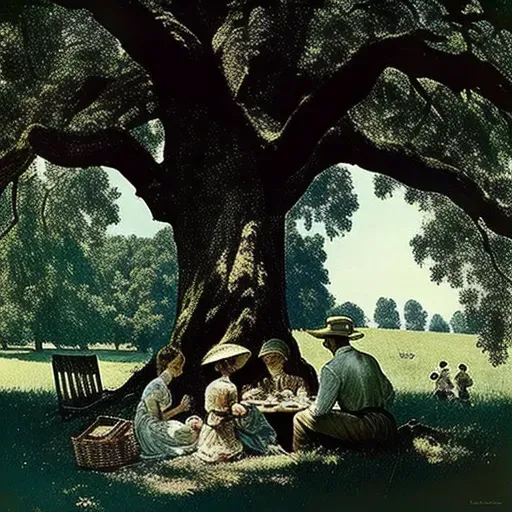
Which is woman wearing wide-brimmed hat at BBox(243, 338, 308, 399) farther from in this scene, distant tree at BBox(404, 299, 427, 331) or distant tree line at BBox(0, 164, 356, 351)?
distant tree at BBox(404, 299, 427, 331)

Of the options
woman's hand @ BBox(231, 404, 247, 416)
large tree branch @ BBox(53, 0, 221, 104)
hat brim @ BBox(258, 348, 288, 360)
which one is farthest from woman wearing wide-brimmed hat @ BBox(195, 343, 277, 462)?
large tree branch @ BBox(53, 0, 221, 104)

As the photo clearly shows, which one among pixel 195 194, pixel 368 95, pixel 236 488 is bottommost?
pixel 236 488

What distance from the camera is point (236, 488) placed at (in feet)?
28.9

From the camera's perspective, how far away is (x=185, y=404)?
8953mm

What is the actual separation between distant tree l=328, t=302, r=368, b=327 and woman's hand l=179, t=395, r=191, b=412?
4.87ft

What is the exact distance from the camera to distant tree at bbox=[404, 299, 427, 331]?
959 centimetres

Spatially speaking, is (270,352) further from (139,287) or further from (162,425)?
(139,287)

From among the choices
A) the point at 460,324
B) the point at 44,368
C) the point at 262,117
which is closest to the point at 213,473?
the point at 44,368

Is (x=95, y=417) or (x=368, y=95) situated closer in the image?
(x=95, y=417)

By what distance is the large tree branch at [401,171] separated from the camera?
9.68m

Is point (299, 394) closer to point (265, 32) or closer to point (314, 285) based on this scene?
point (314, 285)

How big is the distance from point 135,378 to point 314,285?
5.89 feet

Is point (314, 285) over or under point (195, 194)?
under

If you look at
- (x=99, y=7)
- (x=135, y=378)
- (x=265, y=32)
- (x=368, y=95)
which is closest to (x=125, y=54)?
(x=99, y=7)
